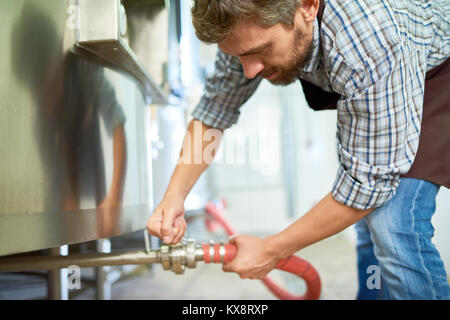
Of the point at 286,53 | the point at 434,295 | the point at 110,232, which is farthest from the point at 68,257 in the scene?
the point at 434,295

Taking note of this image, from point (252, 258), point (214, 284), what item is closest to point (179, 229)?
point (252, 258)

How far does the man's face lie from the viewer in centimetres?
54

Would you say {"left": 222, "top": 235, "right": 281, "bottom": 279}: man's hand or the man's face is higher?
the man's face

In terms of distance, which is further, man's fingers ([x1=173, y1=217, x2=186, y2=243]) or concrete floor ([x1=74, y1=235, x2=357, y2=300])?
concrete floor ([x1=74, y1=235, x2=357, y2=300])

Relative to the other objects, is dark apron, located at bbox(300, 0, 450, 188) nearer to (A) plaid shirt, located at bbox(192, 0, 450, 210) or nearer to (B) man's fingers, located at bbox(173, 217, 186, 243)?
(A) plaid shirt, located at bbox(192, 0, 450, 210)

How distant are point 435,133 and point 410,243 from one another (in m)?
0.19

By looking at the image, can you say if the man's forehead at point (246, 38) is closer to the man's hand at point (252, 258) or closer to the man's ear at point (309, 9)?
the man's ear at point (309, 9)

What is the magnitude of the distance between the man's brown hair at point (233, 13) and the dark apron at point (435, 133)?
280mm

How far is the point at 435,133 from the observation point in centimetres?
60

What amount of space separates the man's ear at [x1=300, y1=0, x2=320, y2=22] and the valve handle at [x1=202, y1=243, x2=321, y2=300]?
1.33ft

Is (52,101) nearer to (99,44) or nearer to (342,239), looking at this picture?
(99,44)

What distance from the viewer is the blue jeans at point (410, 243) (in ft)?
1.91

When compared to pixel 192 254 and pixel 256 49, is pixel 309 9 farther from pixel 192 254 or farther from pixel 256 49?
pixel 192 254

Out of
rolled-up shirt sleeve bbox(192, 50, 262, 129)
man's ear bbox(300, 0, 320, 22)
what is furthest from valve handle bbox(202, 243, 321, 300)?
man's ear bbox(300, 0, 320, 22)
